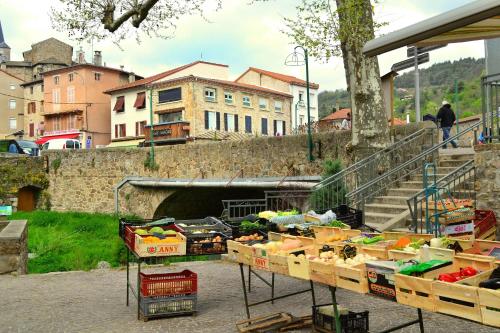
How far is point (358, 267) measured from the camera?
4.37 meters

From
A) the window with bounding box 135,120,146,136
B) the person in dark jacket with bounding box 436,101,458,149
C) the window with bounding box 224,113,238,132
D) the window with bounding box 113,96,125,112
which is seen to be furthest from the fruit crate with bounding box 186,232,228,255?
the window with bounding box 113,96,125,112

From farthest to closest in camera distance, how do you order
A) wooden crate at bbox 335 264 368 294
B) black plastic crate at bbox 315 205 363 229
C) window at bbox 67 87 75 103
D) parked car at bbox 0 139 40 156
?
window at bbox 67 87 75 103, parked car at bbox 0 139 40 156, black plastic crate at bbox 315 205 363 229, wooden crate at bbox 335 264 368 294

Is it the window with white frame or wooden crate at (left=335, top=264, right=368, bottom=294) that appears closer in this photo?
wooden crate at (left=335, top=264, right=368, bottom=294)

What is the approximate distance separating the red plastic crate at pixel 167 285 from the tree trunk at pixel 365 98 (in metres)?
6.55

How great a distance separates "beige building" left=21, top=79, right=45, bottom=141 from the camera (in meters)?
58.4

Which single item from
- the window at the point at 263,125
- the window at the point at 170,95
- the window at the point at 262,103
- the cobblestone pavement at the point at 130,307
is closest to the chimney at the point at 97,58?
the window at the point at 170,95

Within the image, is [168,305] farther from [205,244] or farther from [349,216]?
[349,216]

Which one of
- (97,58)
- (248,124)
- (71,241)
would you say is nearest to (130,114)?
(248,124)

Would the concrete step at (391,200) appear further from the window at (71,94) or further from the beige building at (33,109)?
the beige building at (33,109)

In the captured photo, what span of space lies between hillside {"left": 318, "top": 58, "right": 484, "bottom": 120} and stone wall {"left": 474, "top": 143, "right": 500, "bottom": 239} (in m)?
48.5

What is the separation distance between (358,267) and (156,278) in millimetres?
3372

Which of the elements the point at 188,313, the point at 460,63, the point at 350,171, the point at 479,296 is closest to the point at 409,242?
the point at 479,296

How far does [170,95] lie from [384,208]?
104ft

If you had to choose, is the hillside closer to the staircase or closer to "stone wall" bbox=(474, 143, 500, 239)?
the staircase
